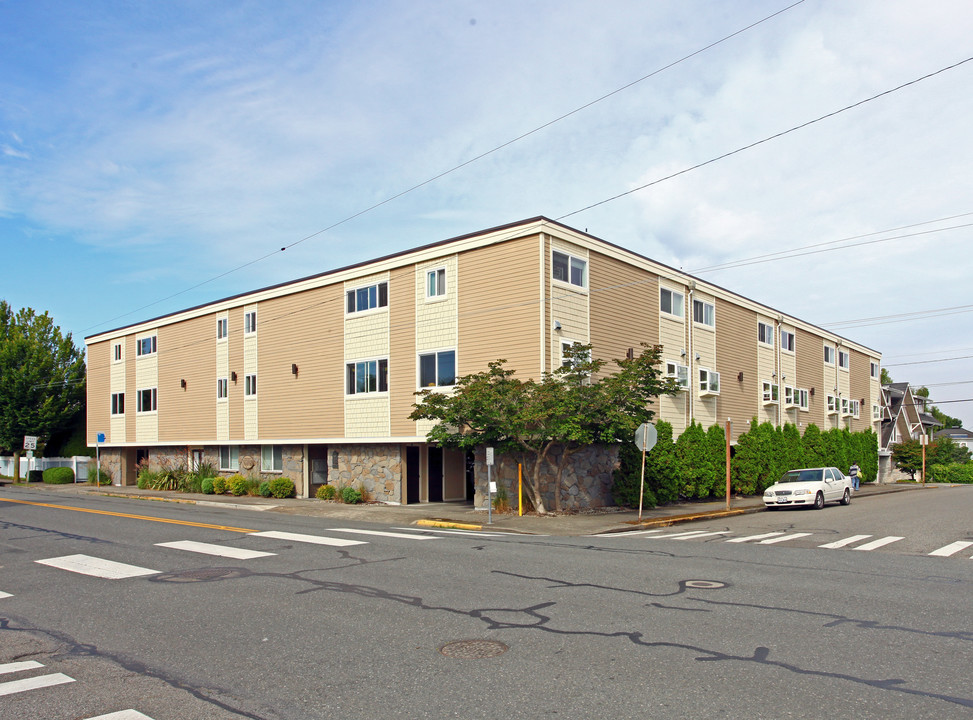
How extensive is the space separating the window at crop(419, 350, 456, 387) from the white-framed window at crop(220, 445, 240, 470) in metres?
13.9

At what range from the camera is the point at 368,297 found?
29.9 m

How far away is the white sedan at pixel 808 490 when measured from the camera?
90.9 ft

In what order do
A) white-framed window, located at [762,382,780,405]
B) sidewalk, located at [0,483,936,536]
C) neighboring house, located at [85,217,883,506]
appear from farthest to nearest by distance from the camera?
white-framed window, located at [762,382,780,405] → neighboring house, located at [85,217,883,506] → sidewalk, located at [0,483,936,536]

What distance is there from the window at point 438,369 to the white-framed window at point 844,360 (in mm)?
31864

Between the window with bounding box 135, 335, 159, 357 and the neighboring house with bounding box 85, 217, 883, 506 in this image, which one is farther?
the window with bounding box 135, 335, 159, 357

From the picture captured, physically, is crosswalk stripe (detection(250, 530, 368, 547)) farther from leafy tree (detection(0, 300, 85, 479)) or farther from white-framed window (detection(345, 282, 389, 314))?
leafy tree (detection(0, 300, 85, 479))

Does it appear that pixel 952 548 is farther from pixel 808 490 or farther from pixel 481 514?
pixel 481 514

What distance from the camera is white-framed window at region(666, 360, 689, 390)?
30438mm

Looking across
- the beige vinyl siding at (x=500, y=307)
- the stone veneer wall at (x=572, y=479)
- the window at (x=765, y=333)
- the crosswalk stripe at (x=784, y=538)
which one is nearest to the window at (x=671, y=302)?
the stone veneer wall at (x=572, y=479)

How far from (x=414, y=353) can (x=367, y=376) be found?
2.86m

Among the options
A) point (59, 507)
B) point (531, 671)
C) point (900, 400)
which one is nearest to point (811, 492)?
point (531, 671)

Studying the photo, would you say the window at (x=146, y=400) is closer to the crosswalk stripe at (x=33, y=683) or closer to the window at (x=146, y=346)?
the window at (x=146, y=346)

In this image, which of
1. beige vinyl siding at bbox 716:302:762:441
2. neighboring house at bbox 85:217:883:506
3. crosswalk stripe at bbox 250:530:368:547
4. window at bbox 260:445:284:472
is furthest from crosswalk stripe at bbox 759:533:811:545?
window at bbox 260:445:284:472

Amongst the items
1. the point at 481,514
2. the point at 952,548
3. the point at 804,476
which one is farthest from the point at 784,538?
the point at 804,476
